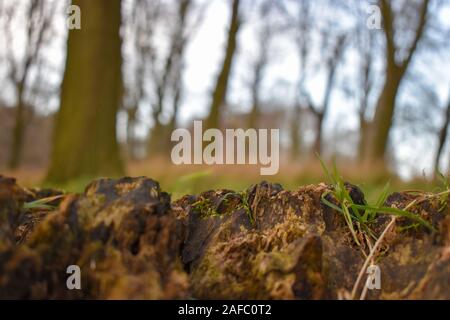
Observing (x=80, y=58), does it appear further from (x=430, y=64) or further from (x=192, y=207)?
(x=430, y=64)

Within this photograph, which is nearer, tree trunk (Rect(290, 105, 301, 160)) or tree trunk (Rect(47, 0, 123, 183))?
tree trunk (Rect(47, 0, 123, 183))

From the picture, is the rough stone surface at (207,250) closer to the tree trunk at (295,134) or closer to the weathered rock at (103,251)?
the weathered rock at (103,251)

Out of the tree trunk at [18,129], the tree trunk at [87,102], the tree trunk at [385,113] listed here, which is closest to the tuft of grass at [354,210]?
the tree trunk at [87,102]

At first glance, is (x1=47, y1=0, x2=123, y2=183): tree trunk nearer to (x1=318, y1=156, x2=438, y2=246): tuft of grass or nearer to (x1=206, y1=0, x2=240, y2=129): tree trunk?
(x1=206, y1=0, x2=240, y2=129): tree trunk

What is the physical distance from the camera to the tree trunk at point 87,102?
7.54 metres

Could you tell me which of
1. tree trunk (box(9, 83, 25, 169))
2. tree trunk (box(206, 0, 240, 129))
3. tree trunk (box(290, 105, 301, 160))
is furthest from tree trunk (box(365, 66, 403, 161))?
tree trunk (box(290, 105, 301, 160))

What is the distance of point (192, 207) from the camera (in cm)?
144

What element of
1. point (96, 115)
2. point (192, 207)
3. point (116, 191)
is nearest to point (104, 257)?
point (116, 191)

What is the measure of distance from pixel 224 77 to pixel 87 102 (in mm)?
5577

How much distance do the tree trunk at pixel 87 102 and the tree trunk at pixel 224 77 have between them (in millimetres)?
4462

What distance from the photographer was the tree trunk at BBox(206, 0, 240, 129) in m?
12.2

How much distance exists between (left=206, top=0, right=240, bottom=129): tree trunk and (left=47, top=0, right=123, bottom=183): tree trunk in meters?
4.46

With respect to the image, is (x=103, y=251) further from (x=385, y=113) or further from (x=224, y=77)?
(x=224, y=77)

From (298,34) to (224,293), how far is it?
21052 mm
